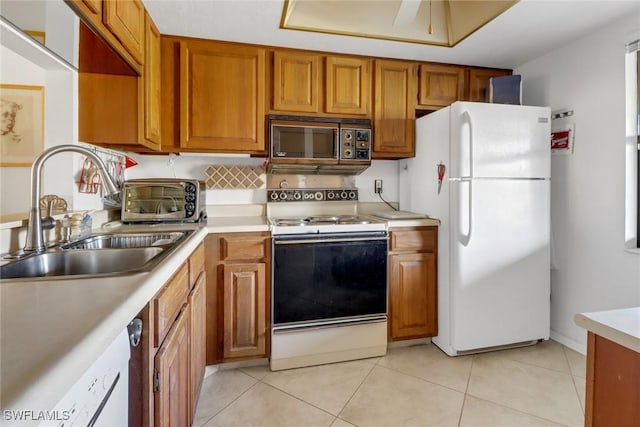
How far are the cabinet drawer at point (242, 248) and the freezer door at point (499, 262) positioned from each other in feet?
4.13

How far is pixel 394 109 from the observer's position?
2512 millimetres

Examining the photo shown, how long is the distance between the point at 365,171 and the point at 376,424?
184cm

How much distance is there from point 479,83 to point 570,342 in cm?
204

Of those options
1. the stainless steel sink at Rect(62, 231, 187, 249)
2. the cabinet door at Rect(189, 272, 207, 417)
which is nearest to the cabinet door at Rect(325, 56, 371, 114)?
the stainless steel sink at Rect(62, 231, 187, 249)

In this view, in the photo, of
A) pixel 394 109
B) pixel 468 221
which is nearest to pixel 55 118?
pixel 394 109

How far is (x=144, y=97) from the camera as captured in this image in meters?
1.79

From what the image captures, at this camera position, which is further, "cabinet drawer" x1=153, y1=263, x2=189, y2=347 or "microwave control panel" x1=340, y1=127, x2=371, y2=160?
"microwave control panel" x1=340, y1=127, x2=371, y2=160

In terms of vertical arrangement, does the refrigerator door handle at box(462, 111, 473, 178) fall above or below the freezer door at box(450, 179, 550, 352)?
above

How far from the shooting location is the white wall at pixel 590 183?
6.41 ft

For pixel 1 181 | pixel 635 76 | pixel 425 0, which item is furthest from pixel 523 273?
pixel 1 181

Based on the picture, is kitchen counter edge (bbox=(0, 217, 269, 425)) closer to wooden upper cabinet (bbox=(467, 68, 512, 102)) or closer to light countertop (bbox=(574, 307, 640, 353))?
light countertop (bbox=(574, 307, 640, 353))

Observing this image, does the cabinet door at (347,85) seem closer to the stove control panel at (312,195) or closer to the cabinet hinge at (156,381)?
the stove control panel at (312,195)

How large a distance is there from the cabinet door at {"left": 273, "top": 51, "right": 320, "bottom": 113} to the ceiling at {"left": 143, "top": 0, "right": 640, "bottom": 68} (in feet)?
0.28

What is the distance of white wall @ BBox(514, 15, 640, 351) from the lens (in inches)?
77.0
